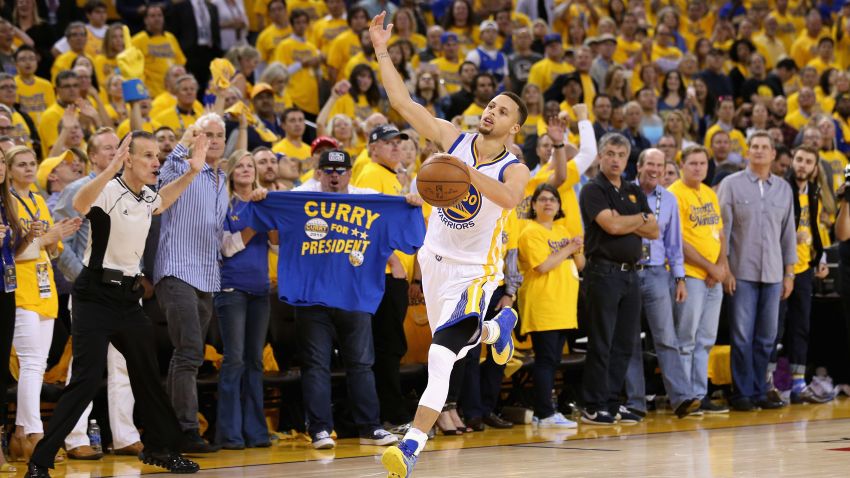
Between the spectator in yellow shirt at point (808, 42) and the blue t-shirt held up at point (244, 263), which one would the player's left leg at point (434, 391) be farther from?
the spectator in yellow shirt at point (808, 42)

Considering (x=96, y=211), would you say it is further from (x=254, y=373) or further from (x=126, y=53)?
(x=126, y=53)

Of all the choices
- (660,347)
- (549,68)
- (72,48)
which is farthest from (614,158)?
(72,48)

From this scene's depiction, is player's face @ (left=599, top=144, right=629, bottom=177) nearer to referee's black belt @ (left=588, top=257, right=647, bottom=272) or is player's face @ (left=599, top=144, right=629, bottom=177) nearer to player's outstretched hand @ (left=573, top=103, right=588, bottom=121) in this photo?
player's outstretched hand @ (left=573, top=103, right=588, bottom=121)

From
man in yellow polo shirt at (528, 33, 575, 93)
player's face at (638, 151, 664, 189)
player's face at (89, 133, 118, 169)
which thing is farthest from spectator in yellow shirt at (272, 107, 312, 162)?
man in yellow polo shirt at (528, 33, 575, 93)

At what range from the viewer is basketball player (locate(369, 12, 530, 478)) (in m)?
7.49

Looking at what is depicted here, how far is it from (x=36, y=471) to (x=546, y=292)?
5.10 metres

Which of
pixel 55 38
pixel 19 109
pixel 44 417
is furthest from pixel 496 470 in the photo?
pixel 55 38

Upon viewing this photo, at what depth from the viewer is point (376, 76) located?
658 inches

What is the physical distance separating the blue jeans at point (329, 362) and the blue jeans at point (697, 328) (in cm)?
361

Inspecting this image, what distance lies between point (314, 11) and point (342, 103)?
152 inches

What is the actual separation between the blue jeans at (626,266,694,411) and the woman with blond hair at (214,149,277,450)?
3.87 metres

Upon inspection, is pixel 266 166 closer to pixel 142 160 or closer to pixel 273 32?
pixel 142 160

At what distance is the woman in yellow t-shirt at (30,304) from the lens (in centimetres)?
855

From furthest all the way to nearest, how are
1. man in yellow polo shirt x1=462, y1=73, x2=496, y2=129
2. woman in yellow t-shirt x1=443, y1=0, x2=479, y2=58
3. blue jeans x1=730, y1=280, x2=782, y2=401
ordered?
woman in yellow t-shirt x1=443, y1=0, x2=479, y2=58, man in yellow polo shirt x1=462, y1=73, x2=496, y2=129, blue jeans x1=730, y1=280, x2=782, y2=401
